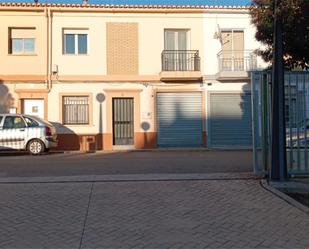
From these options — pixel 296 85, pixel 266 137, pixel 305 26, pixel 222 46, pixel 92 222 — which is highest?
pixel 222 46

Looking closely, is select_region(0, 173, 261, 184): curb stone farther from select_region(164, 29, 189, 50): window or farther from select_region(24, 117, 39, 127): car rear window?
select_region(164, 29, 189, 50): window

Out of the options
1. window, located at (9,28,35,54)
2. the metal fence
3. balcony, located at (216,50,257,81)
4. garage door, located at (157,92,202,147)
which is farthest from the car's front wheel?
the metal fence

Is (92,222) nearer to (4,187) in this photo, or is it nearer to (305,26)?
(4,187)

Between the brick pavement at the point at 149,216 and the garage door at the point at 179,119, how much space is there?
51.7 ft

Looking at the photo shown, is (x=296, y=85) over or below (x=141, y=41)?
below

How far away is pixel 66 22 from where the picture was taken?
26078 mm

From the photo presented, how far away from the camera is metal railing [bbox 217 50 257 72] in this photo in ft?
87.6

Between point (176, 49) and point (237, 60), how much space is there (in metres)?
2.98

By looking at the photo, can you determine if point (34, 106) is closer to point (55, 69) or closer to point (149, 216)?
point (55, 69)

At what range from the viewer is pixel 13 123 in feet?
69.1

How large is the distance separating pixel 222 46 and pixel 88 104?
22.9ft

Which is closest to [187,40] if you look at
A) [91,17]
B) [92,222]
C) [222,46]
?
[222,46]

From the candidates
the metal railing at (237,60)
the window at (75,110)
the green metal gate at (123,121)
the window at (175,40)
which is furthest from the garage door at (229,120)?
the window at (75,110)

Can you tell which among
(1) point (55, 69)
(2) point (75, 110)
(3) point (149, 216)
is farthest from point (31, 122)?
(3) point (149, 216)
